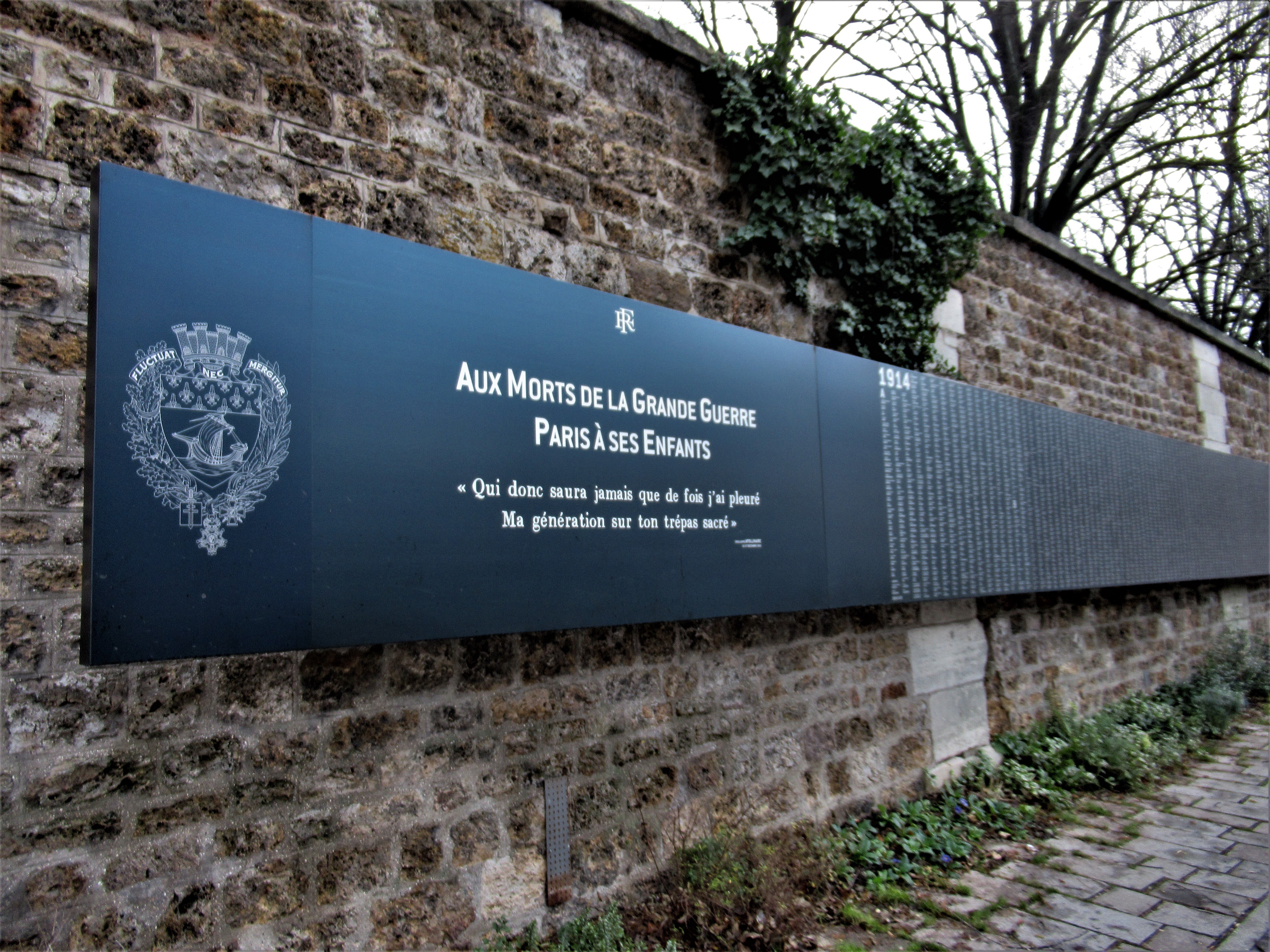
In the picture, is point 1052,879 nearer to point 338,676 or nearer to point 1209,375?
point 338,676

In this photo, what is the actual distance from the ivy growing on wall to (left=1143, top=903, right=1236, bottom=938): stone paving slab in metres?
2.86

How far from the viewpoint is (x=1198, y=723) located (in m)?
6.36

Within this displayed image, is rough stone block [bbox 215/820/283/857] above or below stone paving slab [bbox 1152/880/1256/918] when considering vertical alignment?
above

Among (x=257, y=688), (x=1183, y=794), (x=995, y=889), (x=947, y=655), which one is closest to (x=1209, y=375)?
(x=1183, y=794)

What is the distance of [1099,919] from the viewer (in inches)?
129

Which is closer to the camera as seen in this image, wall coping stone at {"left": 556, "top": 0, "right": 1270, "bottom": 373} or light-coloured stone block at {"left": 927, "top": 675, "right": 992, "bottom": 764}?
wall coping stone at {"left": 556, "top": 0, "right": 1270, "bottom": 373}

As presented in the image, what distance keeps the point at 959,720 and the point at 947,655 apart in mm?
406

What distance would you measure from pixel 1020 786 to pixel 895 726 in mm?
1137

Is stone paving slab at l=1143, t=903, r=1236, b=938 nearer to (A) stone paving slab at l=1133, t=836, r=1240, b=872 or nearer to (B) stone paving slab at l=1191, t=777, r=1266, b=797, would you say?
(A) stone paving slab at l=1133, t=836, r=1240, b=872

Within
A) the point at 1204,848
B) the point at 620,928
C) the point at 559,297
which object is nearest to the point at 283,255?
the point at 559,297

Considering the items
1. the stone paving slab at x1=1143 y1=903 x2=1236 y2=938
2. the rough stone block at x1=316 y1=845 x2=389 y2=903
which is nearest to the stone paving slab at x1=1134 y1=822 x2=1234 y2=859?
the stone paving slab at x1=1143 y1=903 x2=1236 y2=938

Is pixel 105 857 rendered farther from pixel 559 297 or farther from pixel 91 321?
pixel 559 297

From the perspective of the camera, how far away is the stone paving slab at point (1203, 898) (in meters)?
3.36

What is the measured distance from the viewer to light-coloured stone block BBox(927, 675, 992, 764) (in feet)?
15.0
